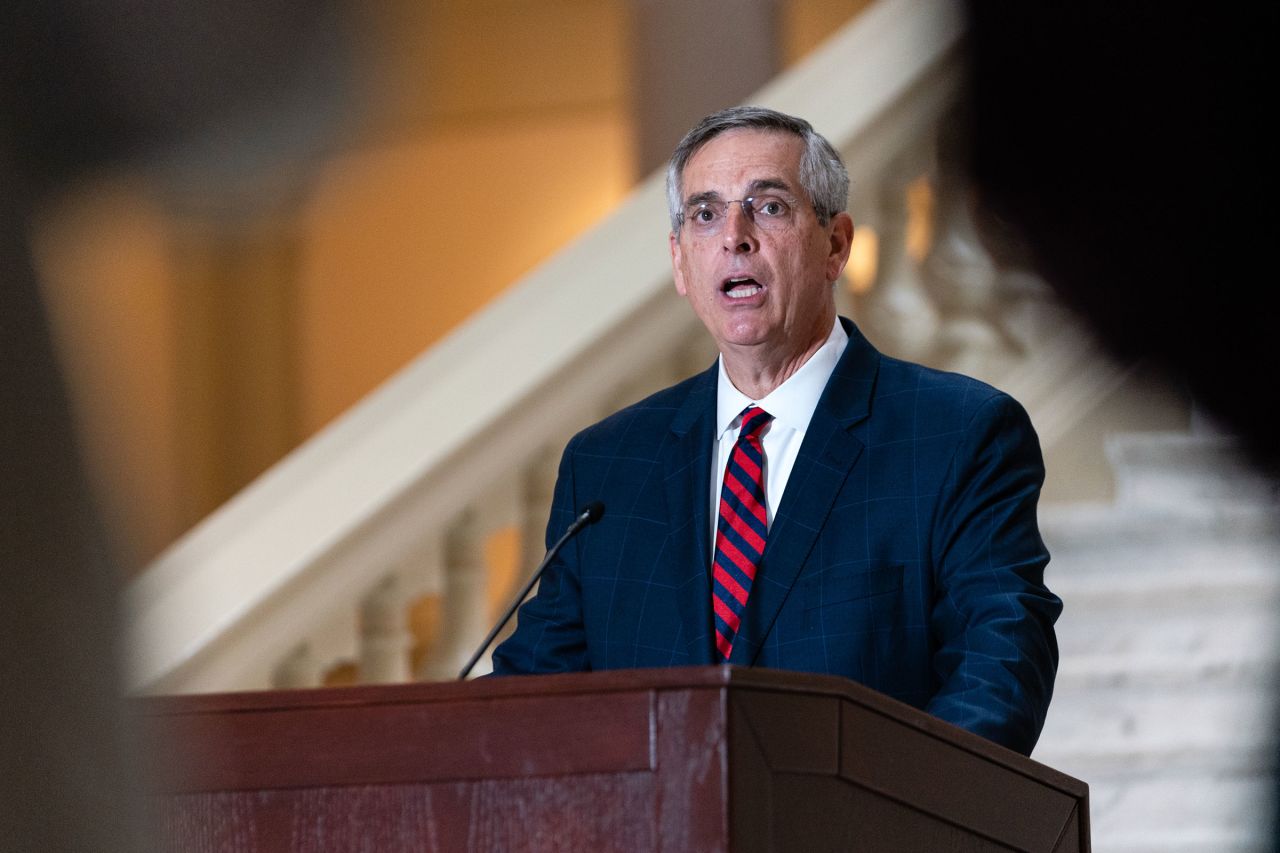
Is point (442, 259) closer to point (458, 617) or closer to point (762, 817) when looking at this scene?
point (458, 617)

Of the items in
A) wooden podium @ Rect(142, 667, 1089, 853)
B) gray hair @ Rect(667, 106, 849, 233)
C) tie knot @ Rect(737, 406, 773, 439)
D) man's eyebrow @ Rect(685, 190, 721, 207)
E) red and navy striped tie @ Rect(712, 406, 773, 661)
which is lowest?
wooden podium @ Rect(142, 667, 1089, 853)

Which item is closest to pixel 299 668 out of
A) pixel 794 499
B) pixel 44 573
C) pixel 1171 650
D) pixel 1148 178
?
pixel 794 499

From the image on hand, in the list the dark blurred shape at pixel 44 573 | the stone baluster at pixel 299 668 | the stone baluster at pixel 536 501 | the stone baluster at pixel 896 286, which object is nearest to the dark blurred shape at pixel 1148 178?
the stone baluster at pixel 896 286

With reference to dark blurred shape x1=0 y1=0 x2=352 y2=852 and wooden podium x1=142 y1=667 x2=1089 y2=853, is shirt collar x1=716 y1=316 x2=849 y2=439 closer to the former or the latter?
wooden podium x1=142 y1=667 x2=1089 y2=853

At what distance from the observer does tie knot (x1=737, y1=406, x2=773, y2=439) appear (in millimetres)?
2395

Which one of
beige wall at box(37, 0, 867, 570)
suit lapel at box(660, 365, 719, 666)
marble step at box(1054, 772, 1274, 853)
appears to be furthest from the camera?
beige wall at box(37, 0, 867, 570)

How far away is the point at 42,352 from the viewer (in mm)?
256

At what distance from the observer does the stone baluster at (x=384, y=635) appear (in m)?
3.53

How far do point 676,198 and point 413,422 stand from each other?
3.81ft

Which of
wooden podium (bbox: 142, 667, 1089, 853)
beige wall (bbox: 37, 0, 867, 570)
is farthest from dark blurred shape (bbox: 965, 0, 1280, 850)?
beige wall (bbox: 37, 0, 867, 570)

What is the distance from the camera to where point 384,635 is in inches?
139

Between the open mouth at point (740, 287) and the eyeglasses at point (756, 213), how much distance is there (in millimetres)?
70

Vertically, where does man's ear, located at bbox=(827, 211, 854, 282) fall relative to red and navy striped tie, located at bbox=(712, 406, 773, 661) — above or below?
above

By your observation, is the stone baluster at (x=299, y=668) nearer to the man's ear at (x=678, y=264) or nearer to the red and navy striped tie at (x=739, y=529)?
the man's ear at (x=678, y=264)
